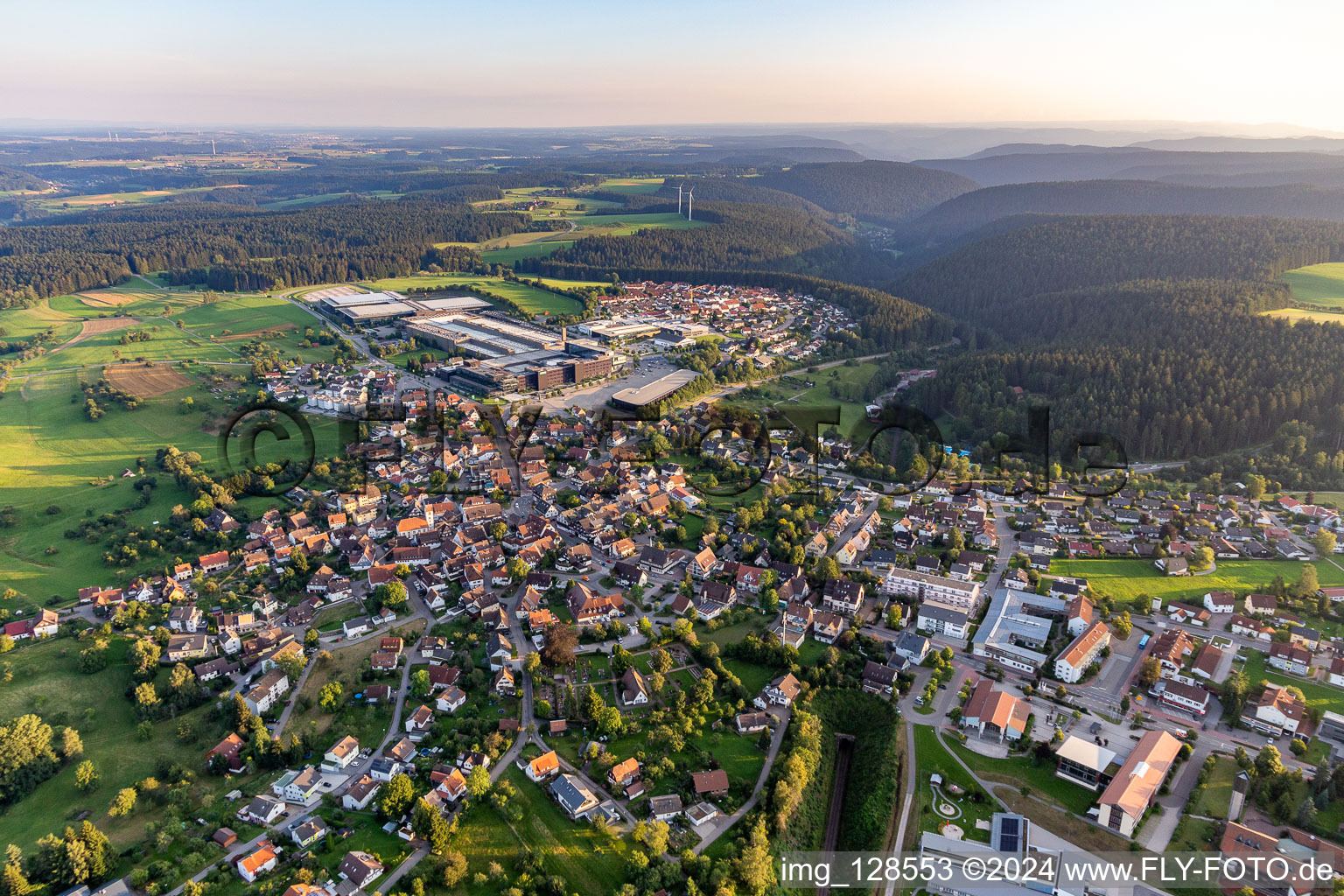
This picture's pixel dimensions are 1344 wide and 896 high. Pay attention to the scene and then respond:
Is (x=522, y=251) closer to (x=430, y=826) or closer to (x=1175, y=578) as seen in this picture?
(x=1175, y=578)

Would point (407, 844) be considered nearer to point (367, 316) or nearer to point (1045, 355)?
point (1045, 355)

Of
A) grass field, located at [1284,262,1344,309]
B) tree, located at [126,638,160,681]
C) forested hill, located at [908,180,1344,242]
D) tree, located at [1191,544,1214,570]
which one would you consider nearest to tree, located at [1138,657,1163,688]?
tree, located at [1191,544,1214,570]

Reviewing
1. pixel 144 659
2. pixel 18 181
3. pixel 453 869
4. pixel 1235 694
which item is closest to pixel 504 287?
pixel 144 659

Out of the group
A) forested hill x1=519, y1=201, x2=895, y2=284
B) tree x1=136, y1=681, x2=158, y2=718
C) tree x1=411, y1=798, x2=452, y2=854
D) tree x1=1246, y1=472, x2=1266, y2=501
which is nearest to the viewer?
tree x1=411, y1=798, x2=452, y2=854

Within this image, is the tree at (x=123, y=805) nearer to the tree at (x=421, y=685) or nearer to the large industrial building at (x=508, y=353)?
the tree at (x=421, y=685)

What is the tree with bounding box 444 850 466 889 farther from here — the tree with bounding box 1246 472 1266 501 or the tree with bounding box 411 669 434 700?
the tree with bounding box 1246 472 1266 501

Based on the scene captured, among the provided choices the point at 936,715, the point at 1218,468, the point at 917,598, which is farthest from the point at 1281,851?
the point at 1218,468
